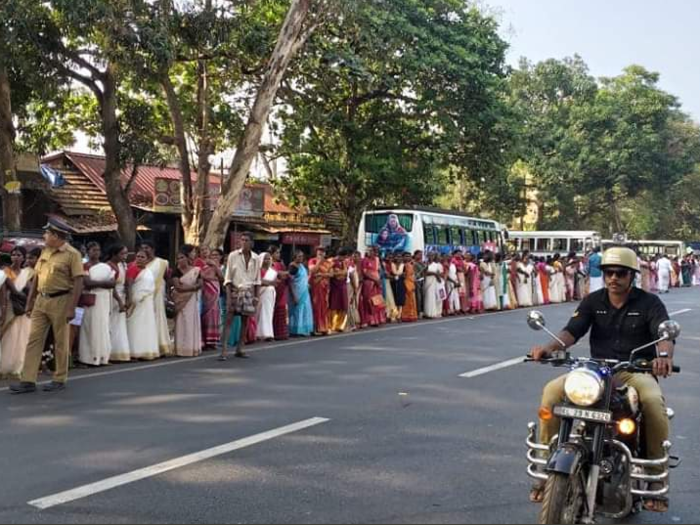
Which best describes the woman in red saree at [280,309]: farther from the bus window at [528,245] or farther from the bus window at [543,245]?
the bus window at [528,245]

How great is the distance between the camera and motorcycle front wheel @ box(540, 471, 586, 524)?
3.75m

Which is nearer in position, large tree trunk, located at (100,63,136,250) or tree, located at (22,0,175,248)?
tree, located at (22,0,175,248)

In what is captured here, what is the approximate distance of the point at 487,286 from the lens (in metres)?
20.6

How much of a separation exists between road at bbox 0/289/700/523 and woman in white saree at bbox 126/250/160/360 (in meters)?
0.67

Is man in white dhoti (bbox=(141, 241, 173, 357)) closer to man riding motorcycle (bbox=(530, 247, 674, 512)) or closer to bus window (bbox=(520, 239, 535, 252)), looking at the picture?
man riding motorcycle (bbox=(530, 247, 674, 512))

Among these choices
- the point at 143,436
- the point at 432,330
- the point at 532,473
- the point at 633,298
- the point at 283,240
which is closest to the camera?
the point at 532,473

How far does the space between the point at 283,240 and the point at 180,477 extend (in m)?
25.2

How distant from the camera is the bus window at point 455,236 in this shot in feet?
98.7

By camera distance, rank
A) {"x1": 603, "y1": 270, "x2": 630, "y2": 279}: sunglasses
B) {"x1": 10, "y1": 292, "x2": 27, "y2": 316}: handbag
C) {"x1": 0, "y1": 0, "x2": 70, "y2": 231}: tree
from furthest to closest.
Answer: {"x1": 0, "y1": 0, "x2": 70, "y2": 231}: tree
{"x1": 10, "y1": 292, "x2": 27, "y2": 316}: handbag
{"x1": 603, "y1": 270, "x2": 630, "y2": 279}: sunglasses

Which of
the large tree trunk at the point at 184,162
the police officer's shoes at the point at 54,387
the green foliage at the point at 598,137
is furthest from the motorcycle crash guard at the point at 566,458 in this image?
the green foliage at the point at 598,137

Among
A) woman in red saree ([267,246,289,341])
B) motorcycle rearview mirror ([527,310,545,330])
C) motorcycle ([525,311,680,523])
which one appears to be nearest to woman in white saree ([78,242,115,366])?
woman in red saree ([267,246,289,341])

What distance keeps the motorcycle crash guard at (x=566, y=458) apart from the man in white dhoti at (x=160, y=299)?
25.6 ft

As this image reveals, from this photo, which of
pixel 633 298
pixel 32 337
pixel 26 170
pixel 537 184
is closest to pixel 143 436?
pixel 32 337

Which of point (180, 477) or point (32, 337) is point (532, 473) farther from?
point (32, 337)
